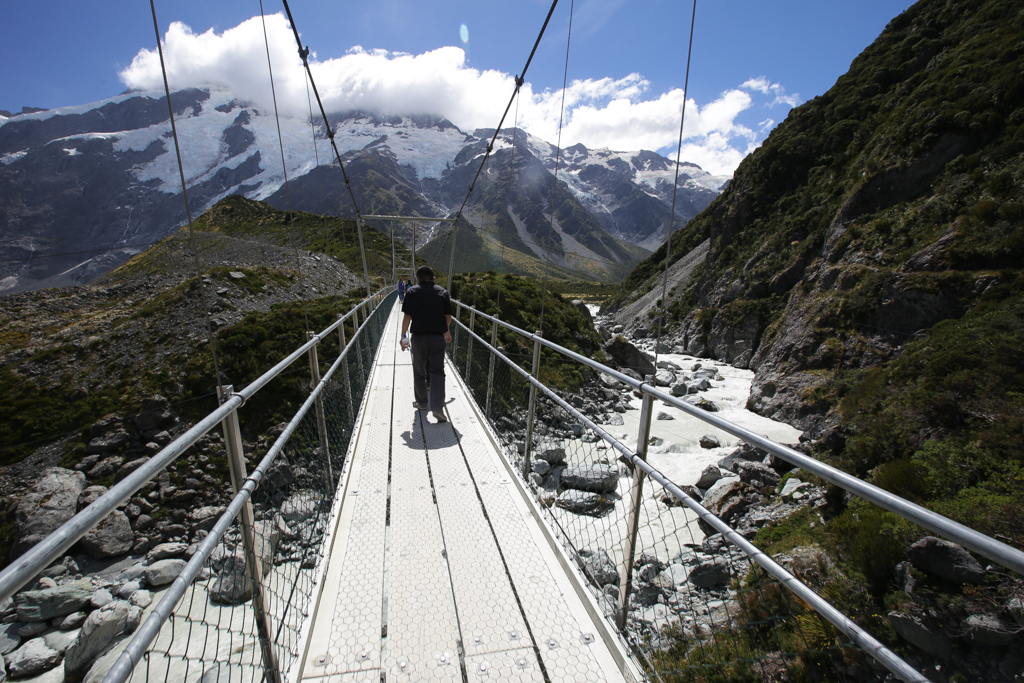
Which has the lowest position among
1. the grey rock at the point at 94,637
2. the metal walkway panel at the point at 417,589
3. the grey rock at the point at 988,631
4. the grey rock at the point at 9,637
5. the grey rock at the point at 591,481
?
the grey rock at the point at 9,637

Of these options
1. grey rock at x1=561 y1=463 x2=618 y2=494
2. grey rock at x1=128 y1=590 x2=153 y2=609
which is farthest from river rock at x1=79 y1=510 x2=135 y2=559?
grey rock at x1=561 y1=463 x2=618 y2=494

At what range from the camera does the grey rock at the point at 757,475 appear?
6.24 meters

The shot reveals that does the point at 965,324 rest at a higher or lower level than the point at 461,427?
higher

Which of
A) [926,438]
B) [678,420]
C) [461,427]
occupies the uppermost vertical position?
[461,427]

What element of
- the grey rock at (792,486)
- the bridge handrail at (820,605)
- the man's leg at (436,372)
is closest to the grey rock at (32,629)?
the man's leg at (436,372)

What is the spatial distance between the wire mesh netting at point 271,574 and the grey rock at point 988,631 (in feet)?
13.0

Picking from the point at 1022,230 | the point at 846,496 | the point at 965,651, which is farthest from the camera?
the point at 1022,230

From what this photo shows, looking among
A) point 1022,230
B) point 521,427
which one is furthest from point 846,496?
point 1022,230

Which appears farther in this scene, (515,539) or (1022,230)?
(1022,230)

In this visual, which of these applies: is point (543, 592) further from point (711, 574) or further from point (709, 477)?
point (709, 477)

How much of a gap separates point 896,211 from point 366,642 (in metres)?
Answer: 15.8

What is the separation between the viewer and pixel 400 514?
275 cm

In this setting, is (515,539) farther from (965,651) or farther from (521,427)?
(521,427)

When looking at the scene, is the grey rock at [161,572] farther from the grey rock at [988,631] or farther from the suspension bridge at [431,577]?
the grey rock at [988,631]
